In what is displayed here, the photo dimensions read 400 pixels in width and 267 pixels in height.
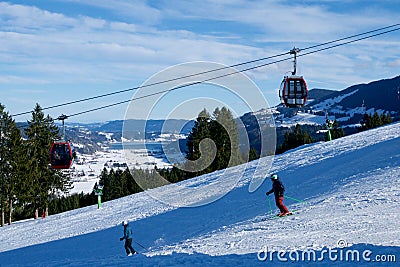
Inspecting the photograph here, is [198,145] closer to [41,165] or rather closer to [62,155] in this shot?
[41,165]

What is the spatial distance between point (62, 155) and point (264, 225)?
426 inches

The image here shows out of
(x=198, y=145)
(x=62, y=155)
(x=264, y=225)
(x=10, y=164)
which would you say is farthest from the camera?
(x=198, y=145)

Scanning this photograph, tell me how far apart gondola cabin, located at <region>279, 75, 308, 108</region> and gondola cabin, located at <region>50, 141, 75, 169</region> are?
392 inches

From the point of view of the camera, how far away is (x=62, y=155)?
22.9m

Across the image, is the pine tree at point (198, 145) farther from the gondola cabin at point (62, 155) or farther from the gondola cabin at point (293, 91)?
the gondola cabin at point (293, 91)

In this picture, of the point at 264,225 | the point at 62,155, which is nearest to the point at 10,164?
the point at 62,155

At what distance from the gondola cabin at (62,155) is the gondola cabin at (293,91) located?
9963 millimetres

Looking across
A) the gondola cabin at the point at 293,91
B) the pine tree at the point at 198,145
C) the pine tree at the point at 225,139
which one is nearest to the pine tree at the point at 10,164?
the pine tree at the point at 198,145

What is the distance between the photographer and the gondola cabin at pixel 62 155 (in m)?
22.9

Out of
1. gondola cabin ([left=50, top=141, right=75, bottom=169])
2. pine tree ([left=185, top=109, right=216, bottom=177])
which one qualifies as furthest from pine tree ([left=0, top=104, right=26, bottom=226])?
gondola cabin ([left=50, top=141, right=75, bottom=169])

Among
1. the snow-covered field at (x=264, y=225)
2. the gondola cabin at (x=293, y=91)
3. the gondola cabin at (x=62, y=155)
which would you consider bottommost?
the snow-covered field at (x=264, y=225)

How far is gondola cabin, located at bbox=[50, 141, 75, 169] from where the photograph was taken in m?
22.9

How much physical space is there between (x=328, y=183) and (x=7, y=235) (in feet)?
65.5

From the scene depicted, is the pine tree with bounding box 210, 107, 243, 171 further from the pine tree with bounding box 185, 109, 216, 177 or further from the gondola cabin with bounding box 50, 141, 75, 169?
the gondola cabin with bounding box 50, 141, 75, 169
